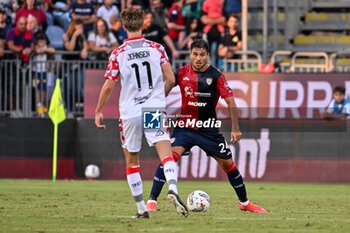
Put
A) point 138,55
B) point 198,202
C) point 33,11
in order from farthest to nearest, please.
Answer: point 33,11, point 198,202, point 138,55

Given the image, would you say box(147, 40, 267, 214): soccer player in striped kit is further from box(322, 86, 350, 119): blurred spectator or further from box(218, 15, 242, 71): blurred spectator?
box(218, 15, 242, 71): blurred spectator

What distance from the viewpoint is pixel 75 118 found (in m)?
23.3

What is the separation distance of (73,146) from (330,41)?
8.11 meters

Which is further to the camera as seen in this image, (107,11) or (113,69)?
(107,11)

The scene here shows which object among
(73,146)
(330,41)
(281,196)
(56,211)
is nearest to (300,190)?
(281,196)

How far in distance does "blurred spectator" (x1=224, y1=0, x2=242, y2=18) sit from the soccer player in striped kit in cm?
1250

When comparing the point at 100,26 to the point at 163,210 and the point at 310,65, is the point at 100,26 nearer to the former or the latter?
the point at 310,65

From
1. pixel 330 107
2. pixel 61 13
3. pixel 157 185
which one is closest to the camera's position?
pixel 157 185

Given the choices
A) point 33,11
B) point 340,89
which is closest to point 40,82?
point 33,11

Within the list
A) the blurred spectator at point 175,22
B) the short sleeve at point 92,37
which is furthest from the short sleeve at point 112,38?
the blurred spectator at point 175,22

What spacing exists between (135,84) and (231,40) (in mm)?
13465

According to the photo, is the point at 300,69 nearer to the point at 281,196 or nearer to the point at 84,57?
the point at 84,57

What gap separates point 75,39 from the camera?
1015 inches

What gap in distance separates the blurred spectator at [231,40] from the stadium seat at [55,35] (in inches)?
151
